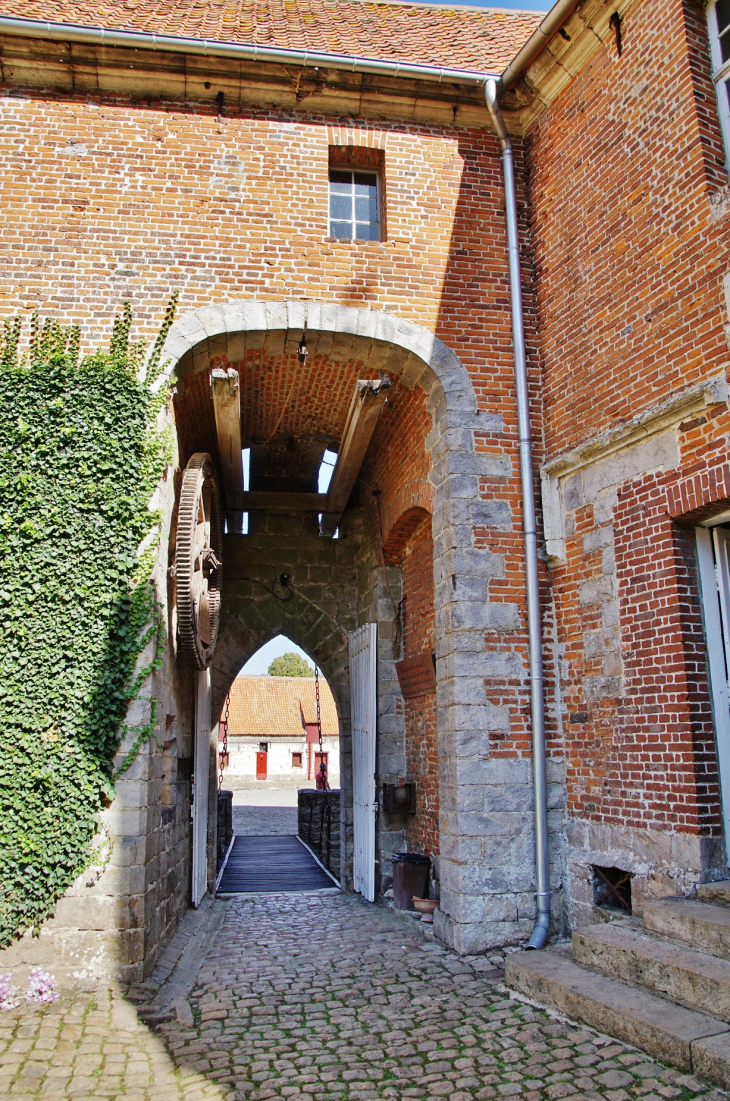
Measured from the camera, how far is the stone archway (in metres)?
5.67

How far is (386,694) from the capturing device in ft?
27.4

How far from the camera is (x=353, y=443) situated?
7.70 metres

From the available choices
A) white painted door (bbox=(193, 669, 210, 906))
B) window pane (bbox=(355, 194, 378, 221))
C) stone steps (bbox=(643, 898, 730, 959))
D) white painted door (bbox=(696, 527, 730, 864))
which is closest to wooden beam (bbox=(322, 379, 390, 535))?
window pane (bbox=(355, 194, 378, 221))

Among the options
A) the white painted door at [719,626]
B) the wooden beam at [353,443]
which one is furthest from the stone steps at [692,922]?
the wooden beam at [353,443]

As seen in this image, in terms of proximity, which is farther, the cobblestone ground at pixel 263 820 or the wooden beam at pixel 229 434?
the cobblestone ground at pixel 263 820

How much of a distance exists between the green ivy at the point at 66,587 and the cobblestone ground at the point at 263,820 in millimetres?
10427

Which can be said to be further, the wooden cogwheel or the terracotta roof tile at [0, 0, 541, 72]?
the terracotta roof tile at [0, 0, 541, 72]

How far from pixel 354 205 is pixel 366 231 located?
27cm

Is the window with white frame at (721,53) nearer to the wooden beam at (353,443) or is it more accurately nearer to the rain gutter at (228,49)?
the rain gutter at (228,49)

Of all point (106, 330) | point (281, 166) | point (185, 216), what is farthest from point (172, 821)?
point (281, 166)

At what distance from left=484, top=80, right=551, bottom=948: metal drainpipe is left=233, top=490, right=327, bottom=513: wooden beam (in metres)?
3.84

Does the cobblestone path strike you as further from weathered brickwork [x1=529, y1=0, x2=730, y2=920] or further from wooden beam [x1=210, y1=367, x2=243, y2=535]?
wooden beam [x1=210, y1=367, x2=243, y2=535]

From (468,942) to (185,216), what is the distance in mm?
5921

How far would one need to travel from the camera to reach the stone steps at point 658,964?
3693mm
